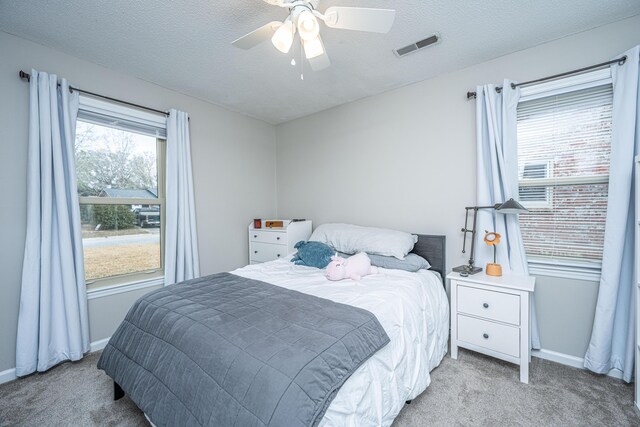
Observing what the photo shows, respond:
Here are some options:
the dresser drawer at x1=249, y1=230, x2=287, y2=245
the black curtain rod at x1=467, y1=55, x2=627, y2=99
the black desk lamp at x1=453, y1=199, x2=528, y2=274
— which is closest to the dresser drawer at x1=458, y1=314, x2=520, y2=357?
the black desk lamp at x1=453, y1=199, x2=528, y2=274

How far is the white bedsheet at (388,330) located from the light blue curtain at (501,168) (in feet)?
2.01

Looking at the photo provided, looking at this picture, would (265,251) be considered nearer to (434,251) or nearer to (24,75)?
(434,251)

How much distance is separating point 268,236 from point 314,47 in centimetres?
224

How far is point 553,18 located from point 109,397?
12.7 ft

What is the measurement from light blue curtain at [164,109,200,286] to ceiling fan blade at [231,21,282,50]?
5.10ft

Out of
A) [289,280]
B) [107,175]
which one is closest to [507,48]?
[289,280]

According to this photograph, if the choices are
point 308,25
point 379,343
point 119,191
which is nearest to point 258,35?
point 308,25

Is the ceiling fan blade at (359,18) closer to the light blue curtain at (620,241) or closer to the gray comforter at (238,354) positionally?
the gray comforter at (238,354)

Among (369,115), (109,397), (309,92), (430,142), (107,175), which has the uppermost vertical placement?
(309,92)

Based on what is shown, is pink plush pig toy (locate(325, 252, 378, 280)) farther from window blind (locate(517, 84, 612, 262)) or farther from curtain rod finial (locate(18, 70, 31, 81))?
curtain rod finial (locate(18, 70, 31, 81))

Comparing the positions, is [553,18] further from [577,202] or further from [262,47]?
[262,47]

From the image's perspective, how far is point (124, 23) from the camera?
72.7 inches

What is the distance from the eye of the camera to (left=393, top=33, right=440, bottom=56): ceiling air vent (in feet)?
6.63

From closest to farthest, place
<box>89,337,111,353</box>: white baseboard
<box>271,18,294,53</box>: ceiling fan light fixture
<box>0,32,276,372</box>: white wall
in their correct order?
<box>271,18,294,53</box>: ceiling fan light fixture, <box>0,32,276,372</box>: white wall, <box>89,337,111,353</box>: white baseboard
